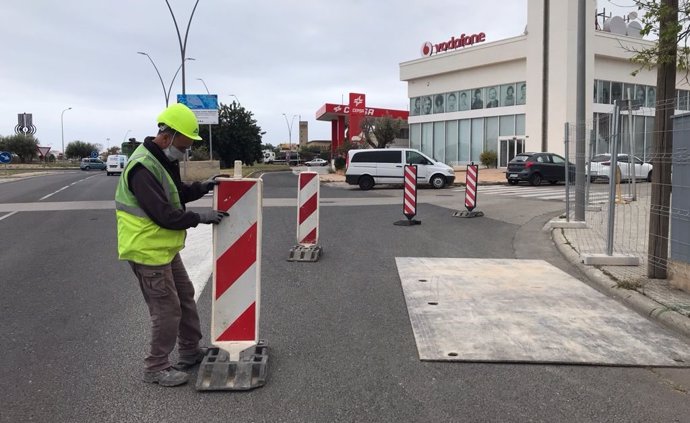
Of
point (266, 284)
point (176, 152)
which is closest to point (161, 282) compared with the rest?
point (176, 152)

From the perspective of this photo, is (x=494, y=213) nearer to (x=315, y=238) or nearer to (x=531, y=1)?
(x=315, y=238)

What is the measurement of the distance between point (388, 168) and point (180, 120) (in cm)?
2145

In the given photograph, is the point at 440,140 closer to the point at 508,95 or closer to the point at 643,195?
the point at 508,95

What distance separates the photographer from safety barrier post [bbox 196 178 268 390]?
403cm

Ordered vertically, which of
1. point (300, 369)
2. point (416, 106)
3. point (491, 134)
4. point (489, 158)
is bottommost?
point (300, 369)

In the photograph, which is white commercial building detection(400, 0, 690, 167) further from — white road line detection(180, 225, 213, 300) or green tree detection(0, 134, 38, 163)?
green tree detection(0, 134, 38, 163)

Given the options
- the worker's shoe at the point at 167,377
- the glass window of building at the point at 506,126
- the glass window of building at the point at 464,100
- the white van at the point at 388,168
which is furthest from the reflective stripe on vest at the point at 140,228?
the glass window of building at the point at 464,100

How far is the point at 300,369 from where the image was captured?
431 cm

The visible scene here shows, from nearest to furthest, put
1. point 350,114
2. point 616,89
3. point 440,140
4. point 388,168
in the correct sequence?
point 388,168
point 616,89
point 440,140
point 350,114

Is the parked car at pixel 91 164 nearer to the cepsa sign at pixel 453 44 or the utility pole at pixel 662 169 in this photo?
the cepsa sign at pixel 453 44

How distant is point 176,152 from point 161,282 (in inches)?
35.8

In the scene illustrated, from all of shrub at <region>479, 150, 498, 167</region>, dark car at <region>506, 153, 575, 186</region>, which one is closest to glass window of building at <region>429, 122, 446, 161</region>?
shrub at <region>479, 150, 498, 167</region>

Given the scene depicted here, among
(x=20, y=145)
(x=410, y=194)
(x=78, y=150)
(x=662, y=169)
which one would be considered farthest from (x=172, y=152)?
(x=78, y=150)

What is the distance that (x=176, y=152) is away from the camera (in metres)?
3.97
